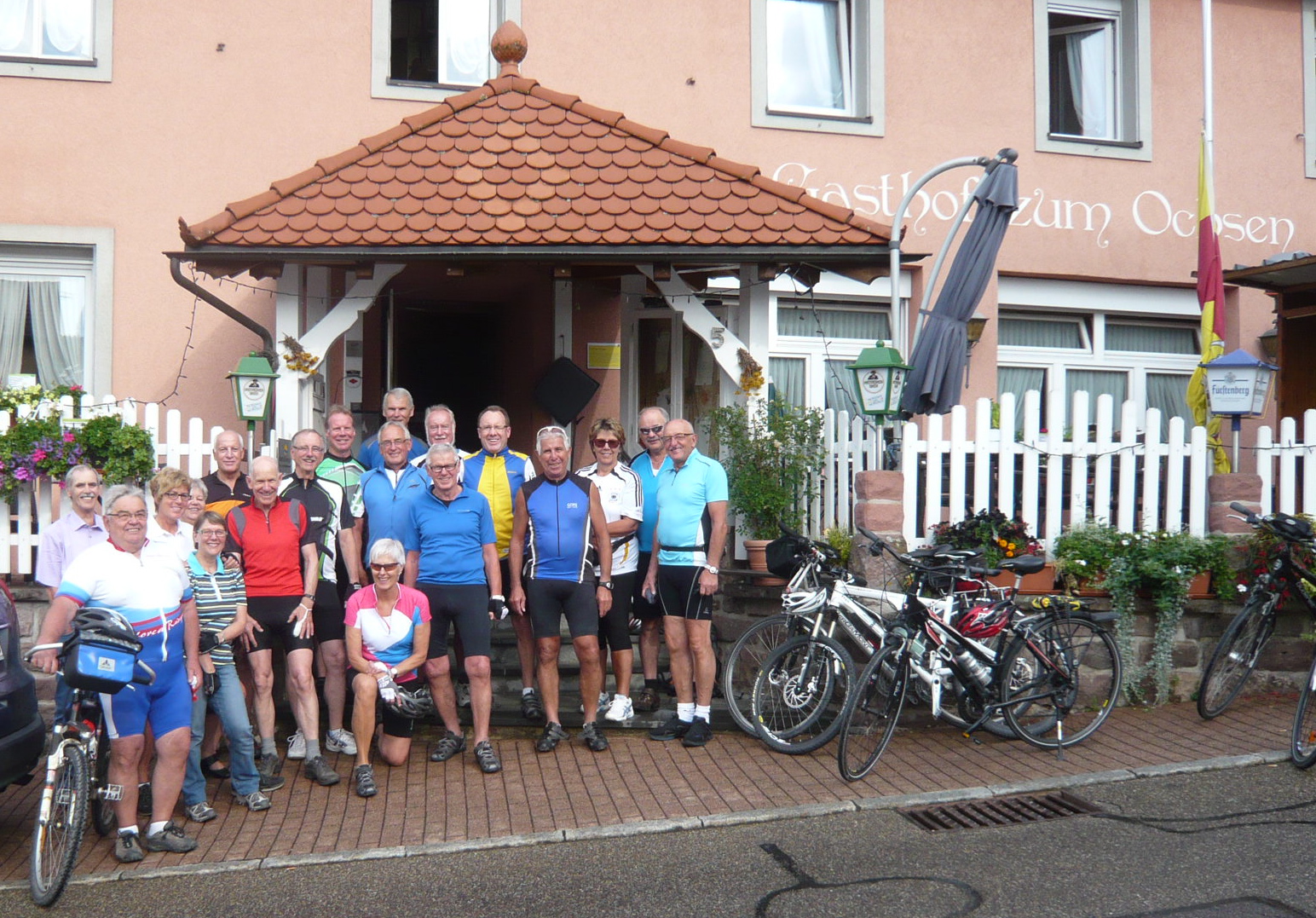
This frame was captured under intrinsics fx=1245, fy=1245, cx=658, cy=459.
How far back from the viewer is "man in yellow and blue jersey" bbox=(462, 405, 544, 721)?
732 centimetres

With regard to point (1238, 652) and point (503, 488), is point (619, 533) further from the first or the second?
point (1238, 652)

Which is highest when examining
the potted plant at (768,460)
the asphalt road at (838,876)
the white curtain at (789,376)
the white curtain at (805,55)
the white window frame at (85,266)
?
the white curtain at (805,55)

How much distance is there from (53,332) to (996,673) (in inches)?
309

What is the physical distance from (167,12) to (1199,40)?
9488 millimetres

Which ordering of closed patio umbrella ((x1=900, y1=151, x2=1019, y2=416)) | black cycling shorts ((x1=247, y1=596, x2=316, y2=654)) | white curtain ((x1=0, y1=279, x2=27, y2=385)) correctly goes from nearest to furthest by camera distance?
black cycling shorts ((x1=247, y1=596, x2=316, y2=654)) → closed patio umbrella ((x1=900, y1=151, x2=1019, y2=416)) → white curtain ((x1=0, y1=279, x2=27, y2=385))

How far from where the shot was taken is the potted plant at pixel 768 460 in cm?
838

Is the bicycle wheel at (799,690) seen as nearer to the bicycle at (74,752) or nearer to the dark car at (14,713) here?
the bicycle at (74,752)

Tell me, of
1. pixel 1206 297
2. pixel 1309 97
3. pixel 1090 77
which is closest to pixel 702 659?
pixel 1206 297

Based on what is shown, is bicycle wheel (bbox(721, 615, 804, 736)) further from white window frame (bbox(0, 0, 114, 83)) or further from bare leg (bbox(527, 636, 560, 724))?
white window frame (bbox(0, 0, 114, 83))

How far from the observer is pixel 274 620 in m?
6.52

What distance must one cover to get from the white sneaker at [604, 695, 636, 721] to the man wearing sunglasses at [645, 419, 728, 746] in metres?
0.18

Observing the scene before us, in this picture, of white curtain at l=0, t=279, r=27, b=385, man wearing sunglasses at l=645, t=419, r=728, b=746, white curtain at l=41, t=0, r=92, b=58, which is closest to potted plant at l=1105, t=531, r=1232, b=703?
man wearing sunglasses at l=645, t=419, r=728, b=746

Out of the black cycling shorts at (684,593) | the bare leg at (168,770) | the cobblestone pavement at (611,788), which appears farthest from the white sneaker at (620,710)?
the bare leg at (168,770)

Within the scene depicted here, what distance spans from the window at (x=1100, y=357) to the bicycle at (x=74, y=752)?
8714 millimetres
